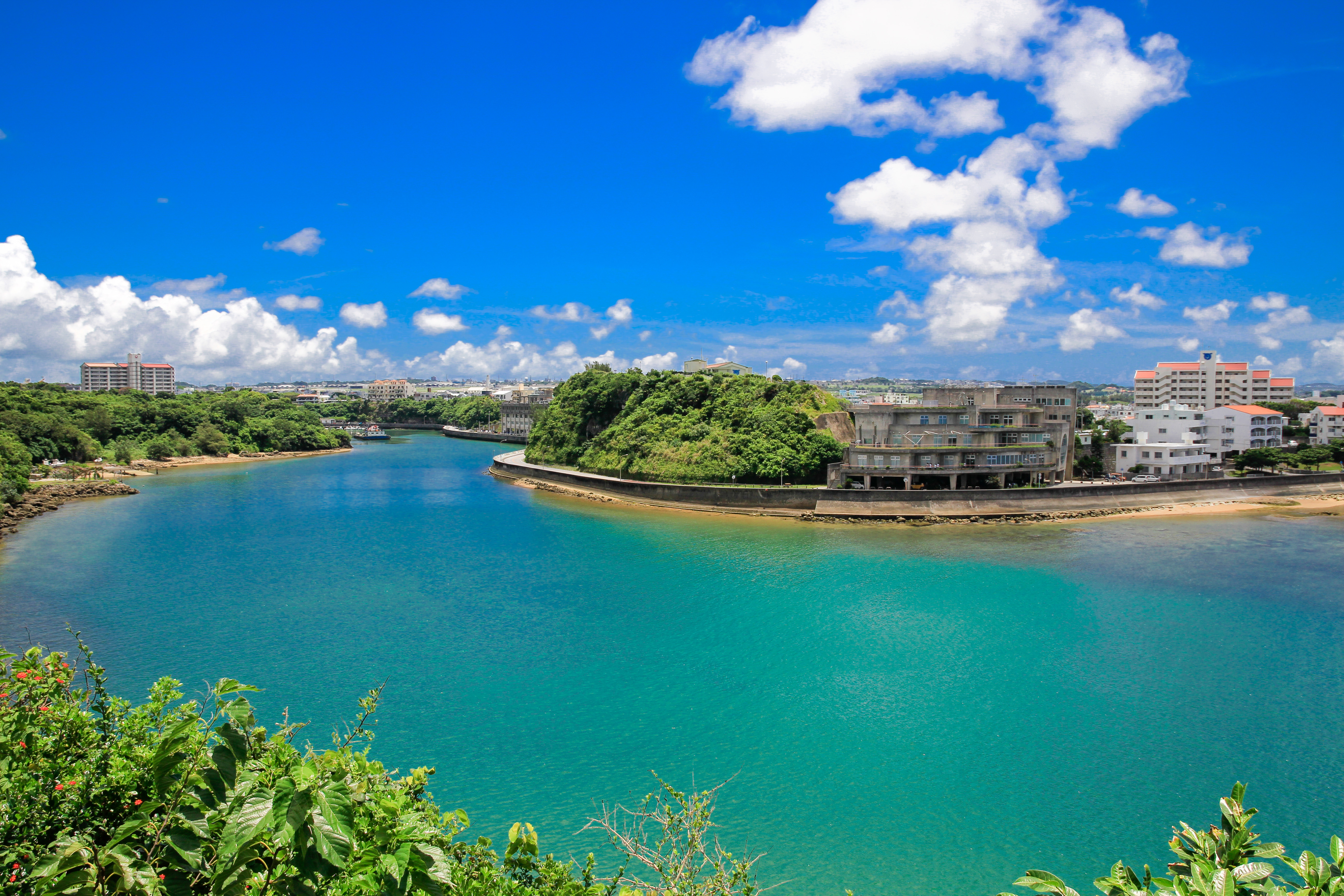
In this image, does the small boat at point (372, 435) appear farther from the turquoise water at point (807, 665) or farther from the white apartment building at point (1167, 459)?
the white apartment building at point (1167, 459)

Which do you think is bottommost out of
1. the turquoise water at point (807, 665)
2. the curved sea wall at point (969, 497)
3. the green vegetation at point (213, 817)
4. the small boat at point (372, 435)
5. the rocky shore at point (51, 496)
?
the turquoise water at point (807, 665)

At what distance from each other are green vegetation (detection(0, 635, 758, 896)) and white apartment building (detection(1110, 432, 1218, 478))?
3899cm

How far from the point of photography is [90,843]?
2.97 meters

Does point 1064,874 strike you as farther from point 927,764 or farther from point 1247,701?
point 1247,701

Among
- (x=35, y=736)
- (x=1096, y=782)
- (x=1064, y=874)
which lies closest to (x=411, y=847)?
(x=35, y=736)

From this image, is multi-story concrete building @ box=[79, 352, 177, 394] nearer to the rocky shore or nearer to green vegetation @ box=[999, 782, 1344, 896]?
the rocky shore

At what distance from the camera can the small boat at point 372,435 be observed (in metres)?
80.7

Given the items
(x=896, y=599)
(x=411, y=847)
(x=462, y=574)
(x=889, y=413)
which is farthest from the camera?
(x=889, y=413)

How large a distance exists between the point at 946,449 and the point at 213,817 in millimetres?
31514

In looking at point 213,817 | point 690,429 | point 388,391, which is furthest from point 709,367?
point 388,391

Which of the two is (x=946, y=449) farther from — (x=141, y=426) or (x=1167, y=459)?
(x=141, y=426)

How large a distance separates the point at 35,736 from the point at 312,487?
39.2 meters

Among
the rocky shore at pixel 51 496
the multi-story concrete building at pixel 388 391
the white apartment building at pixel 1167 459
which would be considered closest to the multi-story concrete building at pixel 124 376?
the multi-story concrete building at pixel 388 391

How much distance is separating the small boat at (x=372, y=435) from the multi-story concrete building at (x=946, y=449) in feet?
203
